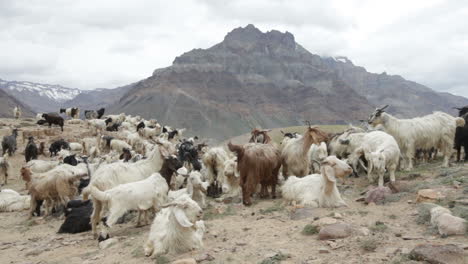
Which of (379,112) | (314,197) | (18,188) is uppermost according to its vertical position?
(379,112)

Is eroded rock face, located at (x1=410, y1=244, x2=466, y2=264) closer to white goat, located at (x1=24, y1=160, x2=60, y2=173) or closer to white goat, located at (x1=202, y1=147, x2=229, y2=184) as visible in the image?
white goat, located at (x1=202, y1=147, x2=229, y2=184)

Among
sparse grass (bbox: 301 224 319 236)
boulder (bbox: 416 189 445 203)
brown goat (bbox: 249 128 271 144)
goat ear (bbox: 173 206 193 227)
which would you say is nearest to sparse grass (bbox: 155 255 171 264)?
goat ear (bbox: 173 206 193 227)

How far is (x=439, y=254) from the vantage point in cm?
476

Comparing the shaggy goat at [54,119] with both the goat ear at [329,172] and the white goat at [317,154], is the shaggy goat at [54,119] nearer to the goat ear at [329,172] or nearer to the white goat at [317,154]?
the white goat at [317,154]

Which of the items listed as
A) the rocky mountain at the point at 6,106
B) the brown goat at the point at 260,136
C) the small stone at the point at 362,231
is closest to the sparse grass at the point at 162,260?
the small stone at the point at 362,231

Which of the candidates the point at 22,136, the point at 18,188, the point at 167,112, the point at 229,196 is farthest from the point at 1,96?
the point at 229,196

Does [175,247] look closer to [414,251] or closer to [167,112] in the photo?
[414,251]

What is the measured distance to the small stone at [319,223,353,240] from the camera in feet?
20.0

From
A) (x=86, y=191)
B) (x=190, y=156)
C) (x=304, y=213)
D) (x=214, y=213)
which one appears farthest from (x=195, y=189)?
(x=190, y=156)

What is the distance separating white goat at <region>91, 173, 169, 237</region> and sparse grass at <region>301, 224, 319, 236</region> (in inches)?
125

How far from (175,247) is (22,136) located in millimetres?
23678

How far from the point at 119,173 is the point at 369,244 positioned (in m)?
5.68

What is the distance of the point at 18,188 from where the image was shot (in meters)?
16.3

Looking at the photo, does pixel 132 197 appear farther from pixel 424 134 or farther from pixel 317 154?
pixel 424 134
